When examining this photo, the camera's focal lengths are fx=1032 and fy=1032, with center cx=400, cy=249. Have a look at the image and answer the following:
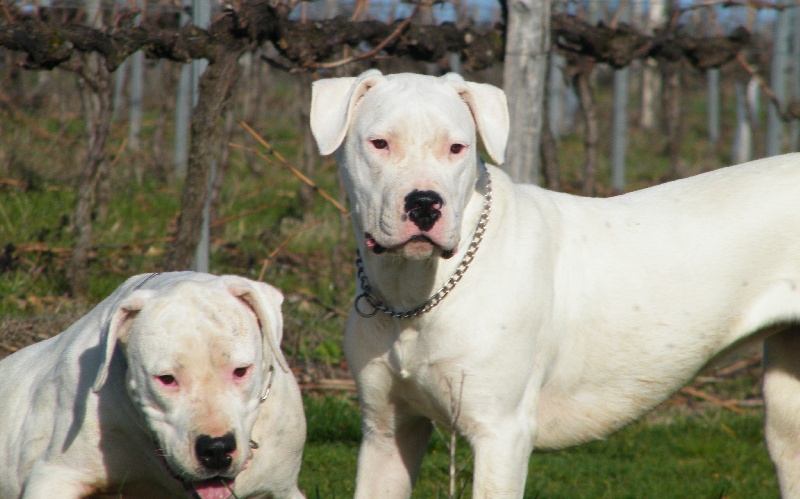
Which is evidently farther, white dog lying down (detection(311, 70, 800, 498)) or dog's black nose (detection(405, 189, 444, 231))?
white dog lying down (detection(311, 70, 800, 498))

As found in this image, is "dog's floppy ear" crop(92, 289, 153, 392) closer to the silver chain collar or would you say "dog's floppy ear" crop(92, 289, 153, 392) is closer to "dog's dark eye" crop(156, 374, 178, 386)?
"dog's dark eye" crop(156, 374, 178, 386)

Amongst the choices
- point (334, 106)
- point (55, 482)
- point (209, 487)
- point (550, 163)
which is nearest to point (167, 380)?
point (209, 487)

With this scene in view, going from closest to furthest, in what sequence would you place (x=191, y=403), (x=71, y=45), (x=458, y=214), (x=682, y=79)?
(x=191, y=403), (x=458, y=214), (x=71, y=45), (x=682, y=79)

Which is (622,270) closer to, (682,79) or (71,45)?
(71,45)

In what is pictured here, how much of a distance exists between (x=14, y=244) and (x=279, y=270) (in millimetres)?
1999

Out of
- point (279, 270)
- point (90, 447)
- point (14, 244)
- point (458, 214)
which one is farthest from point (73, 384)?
point (279, 270)

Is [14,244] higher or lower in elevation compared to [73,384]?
lower

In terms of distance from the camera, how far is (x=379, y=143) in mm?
3621

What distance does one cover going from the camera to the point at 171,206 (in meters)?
9.29

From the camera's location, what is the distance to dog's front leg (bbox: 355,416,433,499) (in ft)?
13.3

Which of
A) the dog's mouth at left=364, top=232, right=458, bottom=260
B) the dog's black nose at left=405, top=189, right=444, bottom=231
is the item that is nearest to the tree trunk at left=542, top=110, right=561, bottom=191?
the dog's mouth at left=364, top=232, right=458, bottom=260

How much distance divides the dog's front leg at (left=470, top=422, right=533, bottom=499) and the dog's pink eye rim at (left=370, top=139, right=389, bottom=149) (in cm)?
108

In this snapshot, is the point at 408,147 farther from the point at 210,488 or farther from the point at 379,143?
the point at 210,488

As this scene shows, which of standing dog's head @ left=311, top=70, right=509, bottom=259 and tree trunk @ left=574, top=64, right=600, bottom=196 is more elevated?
standing dog's head @ left=311, top=70, right=509, bottom=259
